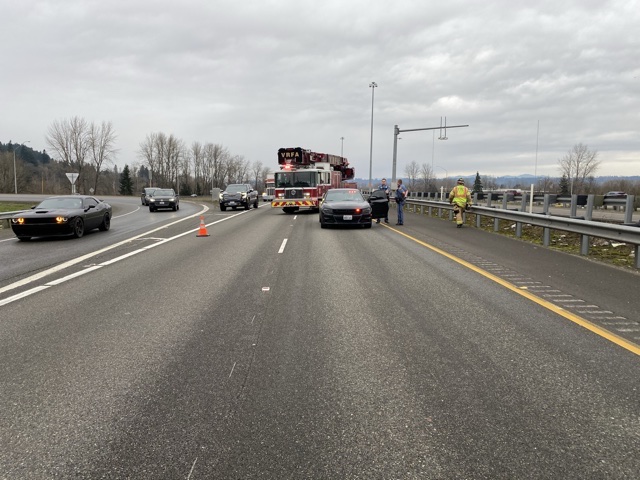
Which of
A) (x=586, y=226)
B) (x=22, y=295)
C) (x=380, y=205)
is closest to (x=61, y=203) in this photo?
(x=22, y=295)

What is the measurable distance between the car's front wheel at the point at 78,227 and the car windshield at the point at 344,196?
8.98 m

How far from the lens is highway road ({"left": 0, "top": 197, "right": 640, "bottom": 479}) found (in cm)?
277

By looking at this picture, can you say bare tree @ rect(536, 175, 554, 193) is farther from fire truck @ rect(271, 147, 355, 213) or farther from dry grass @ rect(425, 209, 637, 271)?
dry grass @ rect(425, 209, 637, 271)

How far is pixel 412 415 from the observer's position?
3264mm

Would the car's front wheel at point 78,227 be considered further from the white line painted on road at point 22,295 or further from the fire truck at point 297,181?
the fire truck at point 297,181

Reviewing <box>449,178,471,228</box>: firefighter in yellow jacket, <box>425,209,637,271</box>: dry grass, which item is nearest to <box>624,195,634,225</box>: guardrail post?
<box>425,209,637,271</box>: dry grass

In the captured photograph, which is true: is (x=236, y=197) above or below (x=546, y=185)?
below

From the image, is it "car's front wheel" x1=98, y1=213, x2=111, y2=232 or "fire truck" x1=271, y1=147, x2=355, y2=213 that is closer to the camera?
"car's front wheel" x1=98, y1=213, x2=111, y2=232

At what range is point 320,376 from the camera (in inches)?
155

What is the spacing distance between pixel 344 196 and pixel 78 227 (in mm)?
9798

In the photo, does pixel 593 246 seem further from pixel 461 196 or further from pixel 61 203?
pixel 61 203

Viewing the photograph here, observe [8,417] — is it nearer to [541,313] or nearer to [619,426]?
[619,426]

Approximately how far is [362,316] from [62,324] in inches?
139

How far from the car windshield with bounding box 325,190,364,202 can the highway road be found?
10.9 m
